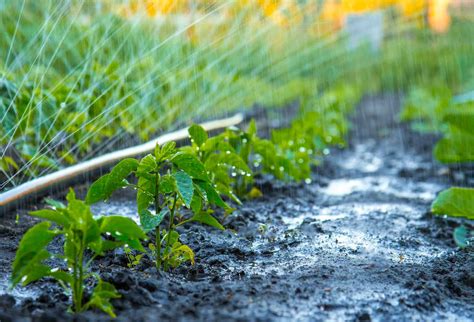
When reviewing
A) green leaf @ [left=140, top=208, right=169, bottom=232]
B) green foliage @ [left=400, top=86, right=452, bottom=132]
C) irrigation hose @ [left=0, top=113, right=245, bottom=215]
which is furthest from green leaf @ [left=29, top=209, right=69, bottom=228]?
green foliage @ [left=400, top=86, right=452, bottom=132]

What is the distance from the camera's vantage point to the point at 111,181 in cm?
170

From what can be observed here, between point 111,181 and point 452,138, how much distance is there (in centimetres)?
232

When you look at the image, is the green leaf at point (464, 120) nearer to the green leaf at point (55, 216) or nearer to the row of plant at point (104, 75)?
the row of plant at point (104, 75)

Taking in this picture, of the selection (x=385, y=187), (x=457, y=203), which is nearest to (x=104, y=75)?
(x=385, y=187)

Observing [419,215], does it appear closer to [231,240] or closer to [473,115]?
[473,115]

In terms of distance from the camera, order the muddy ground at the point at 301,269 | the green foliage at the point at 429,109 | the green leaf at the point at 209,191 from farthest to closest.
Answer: the green foliage at the point at 429,109, the green leaf at the point at 209,191, the muddy ground at the point at 301,269

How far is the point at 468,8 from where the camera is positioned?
884cm

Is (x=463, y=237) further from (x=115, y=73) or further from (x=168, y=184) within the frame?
(x=115, y=73)

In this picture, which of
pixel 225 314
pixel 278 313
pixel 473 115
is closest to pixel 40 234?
pixel 225 314

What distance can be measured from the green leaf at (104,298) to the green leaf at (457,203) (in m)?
1.31

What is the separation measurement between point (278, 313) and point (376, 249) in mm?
754

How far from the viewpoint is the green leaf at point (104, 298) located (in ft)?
4.75

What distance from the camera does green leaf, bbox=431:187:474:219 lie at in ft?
7.61

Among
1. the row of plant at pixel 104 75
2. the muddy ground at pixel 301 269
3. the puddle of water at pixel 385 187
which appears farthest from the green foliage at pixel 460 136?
the row of plant at pixel 104 75
